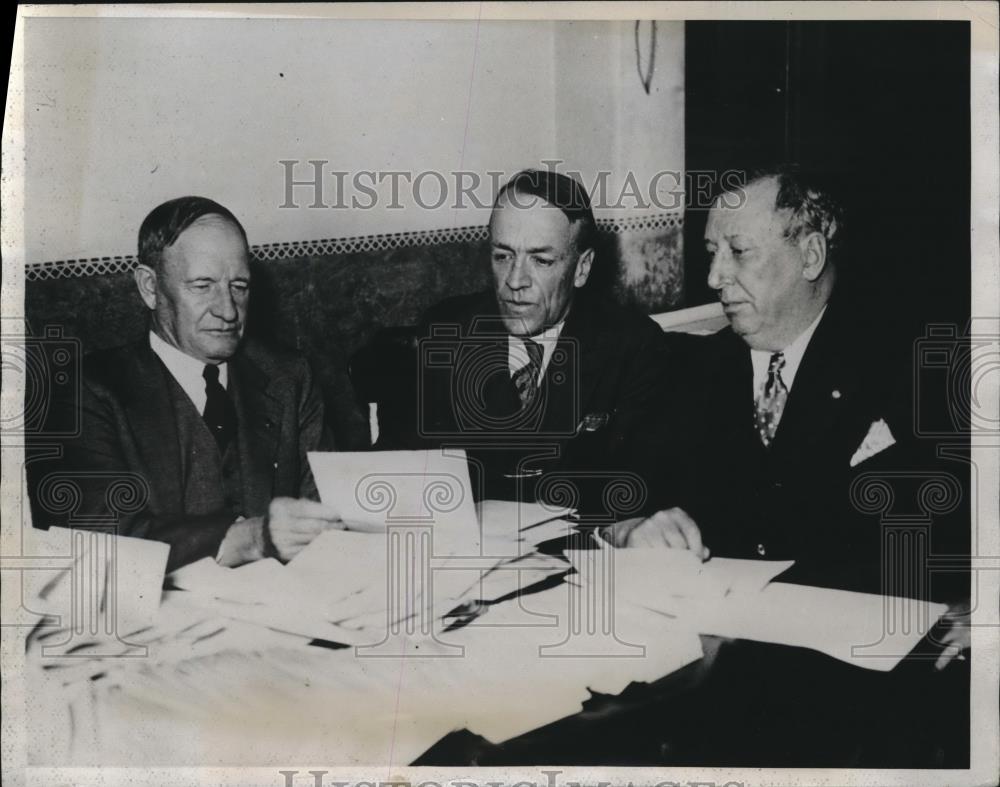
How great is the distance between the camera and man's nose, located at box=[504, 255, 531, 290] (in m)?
3.02

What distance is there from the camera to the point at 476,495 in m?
3.01

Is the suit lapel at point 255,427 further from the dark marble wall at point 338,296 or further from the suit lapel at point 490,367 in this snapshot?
the suit lapel at point 490,367

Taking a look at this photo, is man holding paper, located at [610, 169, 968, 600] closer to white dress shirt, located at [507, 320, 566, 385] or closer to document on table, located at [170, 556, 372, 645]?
white dress shirt, located at [507, 320, 566, 385]

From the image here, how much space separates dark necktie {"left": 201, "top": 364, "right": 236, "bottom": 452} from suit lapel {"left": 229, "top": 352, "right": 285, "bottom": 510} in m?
0.02

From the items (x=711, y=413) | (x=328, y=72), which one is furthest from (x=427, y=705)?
(x=328, y=72)

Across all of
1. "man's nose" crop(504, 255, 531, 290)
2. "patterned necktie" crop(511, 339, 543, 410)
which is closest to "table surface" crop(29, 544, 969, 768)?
"patterned necktie" crop(511, 339, 543, 410)

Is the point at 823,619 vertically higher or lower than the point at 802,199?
lower

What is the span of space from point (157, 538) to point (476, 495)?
730 millimetres

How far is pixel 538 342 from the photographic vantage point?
3.03 meters

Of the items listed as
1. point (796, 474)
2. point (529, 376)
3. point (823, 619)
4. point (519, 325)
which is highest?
point (519, 325)

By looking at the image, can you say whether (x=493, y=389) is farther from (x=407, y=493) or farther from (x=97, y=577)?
(x=97, y=577)

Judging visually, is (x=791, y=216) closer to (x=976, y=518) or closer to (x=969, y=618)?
(x=976, y=518)

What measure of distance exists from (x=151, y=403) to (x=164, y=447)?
105 mm

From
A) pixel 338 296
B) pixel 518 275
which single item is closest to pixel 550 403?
pixel 518 275
